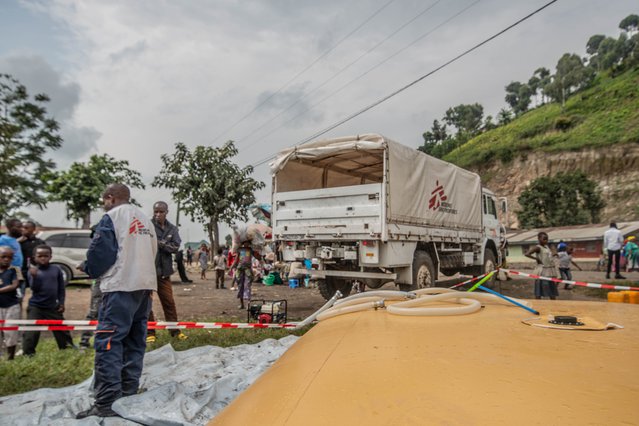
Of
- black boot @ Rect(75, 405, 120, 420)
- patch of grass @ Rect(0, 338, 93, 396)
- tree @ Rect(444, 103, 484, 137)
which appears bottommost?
patch of grass @ Rect(0, 338, 93, 396)

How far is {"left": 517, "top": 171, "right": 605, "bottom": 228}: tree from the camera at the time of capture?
118ft

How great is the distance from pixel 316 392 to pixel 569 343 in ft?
2.46

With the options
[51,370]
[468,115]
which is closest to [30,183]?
[51,370]

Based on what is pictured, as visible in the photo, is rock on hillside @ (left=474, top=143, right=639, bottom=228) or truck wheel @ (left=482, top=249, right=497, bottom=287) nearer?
truck wheel @ (left=482, top=249, right=497, bottom=287)

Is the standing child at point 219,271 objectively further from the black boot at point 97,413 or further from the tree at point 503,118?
the tree at point 503,118

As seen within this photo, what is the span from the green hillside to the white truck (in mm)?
43230

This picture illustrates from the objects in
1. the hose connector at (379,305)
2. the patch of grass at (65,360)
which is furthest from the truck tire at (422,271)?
the hose connector at (379,305)

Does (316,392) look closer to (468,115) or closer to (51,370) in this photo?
(51,370)

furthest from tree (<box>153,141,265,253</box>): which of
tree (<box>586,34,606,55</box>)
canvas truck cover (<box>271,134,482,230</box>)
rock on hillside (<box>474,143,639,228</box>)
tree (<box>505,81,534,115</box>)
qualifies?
tree (<box>586,34,606,55</box>)

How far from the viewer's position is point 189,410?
9.46 feet

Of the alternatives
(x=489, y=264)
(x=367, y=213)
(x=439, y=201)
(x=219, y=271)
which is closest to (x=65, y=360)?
(x=367, y=213)

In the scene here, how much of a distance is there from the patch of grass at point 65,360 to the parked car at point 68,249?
7.39 metres

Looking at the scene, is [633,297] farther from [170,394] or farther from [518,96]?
[518,96]

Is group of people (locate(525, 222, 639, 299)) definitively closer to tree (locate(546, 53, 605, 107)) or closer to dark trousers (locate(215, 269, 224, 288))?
dark trousers (locate(215, 269, 224, 288))
